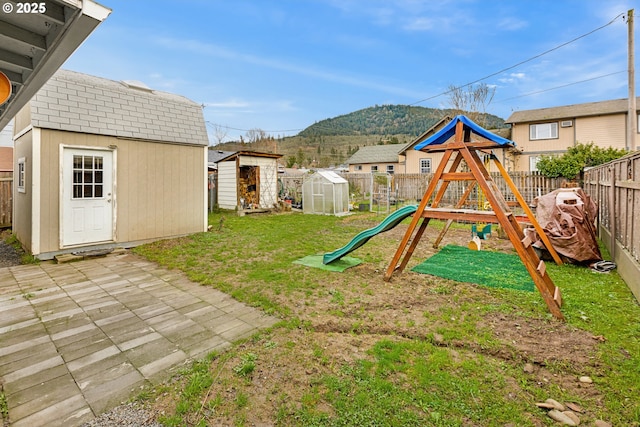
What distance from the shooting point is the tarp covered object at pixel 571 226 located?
4.98 m

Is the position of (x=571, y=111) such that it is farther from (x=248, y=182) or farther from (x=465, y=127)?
(x=465, y=127)

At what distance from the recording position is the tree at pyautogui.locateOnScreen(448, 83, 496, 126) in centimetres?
2114

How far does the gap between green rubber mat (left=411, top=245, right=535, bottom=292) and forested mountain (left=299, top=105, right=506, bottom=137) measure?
56830mm

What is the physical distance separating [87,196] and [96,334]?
4.42 meters

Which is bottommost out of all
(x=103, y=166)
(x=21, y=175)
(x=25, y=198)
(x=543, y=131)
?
(x=25, y=198)

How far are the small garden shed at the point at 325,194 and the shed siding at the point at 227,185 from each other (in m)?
3.23

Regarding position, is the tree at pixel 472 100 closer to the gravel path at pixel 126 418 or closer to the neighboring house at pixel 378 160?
the neighboring house at pixel 378 160

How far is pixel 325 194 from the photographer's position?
13.2 meters

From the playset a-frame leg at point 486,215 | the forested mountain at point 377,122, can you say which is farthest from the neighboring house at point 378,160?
the forested mountain at point 377,122

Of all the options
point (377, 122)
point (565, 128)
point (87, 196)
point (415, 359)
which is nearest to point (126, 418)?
point (415, 359)

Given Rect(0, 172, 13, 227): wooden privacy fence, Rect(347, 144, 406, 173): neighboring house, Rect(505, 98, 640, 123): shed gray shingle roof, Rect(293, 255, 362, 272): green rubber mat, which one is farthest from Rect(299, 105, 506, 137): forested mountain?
Rect(293, 255, 362, 272): green rubber mat

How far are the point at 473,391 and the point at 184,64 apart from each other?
18340mm

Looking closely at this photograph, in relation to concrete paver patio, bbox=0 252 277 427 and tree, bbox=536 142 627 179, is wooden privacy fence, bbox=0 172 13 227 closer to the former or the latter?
concrete paver patio, bbox=0 252 277 427

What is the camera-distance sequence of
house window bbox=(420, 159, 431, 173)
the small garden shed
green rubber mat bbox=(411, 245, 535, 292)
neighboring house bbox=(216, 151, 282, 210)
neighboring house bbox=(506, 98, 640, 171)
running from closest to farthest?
green rubber mat bbox=(411, 245, 535, 292), the small garden shed, neighboring house bbox=(216, 151, 282, 210), neighboring house bbox=(506, 98, 640, 171), house window bbox=(420, 159, 431, 173)
